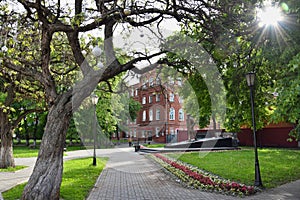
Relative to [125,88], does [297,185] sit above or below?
below

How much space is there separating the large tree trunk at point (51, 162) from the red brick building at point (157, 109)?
3001 mm

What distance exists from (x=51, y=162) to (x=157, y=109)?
15662mm

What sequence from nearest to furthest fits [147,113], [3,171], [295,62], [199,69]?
[295,62] < [199,69] < [3,171] < [147,113]

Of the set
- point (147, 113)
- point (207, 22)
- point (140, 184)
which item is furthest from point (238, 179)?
point (147, 113)

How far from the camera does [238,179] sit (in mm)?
9273

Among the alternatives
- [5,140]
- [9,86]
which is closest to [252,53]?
[9,86]

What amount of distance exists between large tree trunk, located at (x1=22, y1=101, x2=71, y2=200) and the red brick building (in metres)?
3.00

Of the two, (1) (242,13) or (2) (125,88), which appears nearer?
(1) (242,13)

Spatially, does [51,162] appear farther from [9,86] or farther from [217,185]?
[9,86]

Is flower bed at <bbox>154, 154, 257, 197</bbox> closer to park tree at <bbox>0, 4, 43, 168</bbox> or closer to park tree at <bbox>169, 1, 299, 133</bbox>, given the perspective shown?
park tree at <bbox>169, 1, 299, 133</bbox>

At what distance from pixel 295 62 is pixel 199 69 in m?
4.18

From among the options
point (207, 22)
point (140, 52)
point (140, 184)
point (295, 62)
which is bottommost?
point (140, 184)

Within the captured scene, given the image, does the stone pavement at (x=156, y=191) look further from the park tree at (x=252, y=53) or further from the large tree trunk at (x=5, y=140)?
the large tree trunk at (x=5, y=140)

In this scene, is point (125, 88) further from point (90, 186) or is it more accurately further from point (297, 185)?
point (297, 185)
